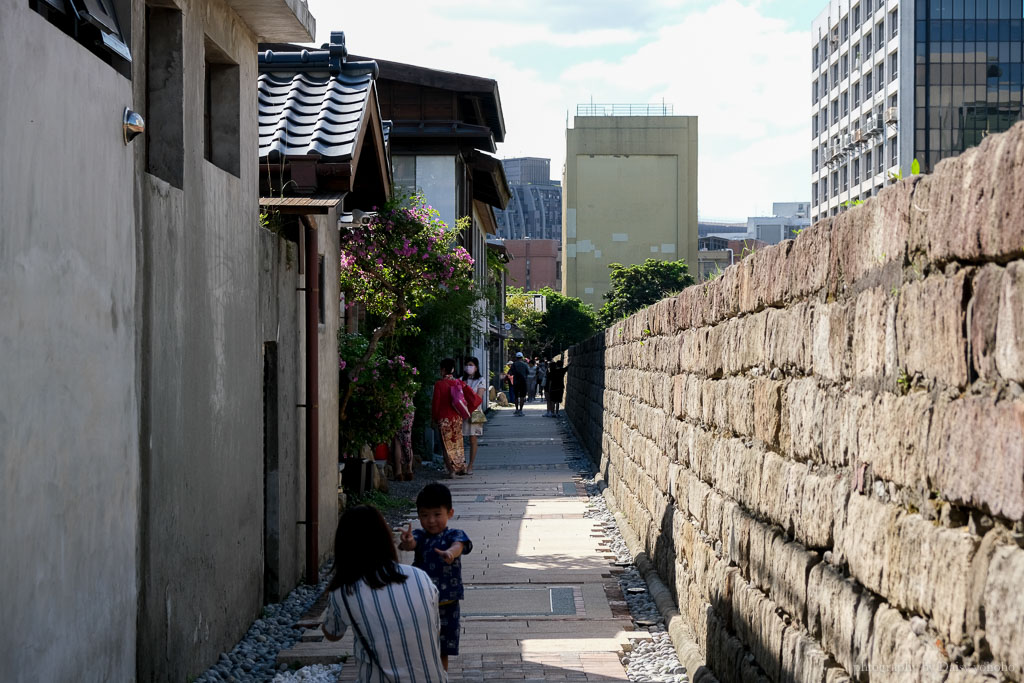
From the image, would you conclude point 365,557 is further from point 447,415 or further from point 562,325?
point 562,325

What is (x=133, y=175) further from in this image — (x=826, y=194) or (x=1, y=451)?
(x=826, y=194)

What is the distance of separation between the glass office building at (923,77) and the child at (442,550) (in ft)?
192

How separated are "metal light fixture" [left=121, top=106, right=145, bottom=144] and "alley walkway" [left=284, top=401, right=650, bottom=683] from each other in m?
3.14

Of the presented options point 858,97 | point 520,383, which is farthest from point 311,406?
point 858,97

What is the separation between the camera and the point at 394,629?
433 cm

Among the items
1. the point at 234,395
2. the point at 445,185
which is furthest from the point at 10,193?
the point at 445,185

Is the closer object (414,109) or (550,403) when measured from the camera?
(414,109)

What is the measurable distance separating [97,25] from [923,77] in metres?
64.6

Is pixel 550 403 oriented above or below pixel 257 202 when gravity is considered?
below

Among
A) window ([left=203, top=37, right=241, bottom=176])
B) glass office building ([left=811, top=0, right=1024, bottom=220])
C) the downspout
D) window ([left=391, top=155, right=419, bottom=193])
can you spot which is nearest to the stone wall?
window ([left=203, top=37, right=241, bottom=176])

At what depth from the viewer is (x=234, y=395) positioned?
7.65m

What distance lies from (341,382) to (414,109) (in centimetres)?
1511

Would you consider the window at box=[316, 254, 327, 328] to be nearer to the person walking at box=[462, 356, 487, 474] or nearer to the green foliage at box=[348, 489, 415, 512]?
the green foliage at box=[348, 489, 415, 512]

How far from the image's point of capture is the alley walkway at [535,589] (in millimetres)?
7094
